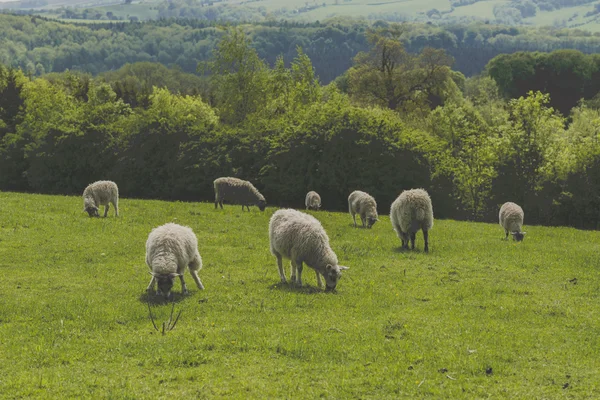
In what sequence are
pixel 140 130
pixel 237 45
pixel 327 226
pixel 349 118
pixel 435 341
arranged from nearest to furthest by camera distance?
1. pixel 435 341
2. pixel 327 226
3. pixel 349 118
4. pixel 140 130
5. pixel 237 45

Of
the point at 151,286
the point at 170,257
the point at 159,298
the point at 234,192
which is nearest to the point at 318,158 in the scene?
the point at 234,192

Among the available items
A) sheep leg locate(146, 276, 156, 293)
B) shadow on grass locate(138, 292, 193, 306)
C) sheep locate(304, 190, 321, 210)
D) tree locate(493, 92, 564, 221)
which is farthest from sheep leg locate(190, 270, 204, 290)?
tree locate(493, 92, 564, 221)

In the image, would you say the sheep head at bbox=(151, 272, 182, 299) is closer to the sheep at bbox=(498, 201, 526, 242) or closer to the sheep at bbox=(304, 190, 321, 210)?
the sheep at bbox=(498, 201, 526, 242)

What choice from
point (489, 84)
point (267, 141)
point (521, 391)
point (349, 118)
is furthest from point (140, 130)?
point (489, 84)

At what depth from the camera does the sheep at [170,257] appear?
1675 cm

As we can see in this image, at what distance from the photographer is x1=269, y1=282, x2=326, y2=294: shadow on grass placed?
18453 millimetres

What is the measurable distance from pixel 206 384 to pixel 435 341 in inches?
221

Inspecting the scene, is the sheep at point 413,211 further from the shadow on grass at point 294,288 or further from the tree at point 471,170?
the tree at point 471,170

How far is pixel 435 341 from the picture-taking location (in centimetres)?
1414

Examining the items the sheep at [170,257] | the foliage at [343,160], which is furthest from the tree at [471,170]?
the sheep at [170,257]

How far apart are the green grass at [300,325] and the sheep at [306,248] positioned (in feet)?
2.71

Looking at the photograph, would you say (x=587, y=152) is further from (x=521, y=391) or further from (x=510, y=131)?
(x=521, y=391)

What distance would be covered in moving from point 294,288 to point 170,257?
4.01m

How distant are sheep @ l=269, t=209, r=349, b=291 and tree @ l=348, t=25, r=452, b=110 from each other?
6350 cm
